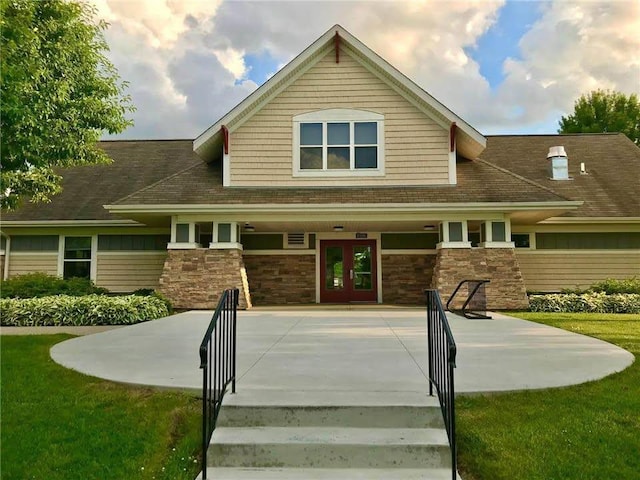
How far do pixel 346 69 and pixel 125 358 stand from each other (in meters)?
11.0

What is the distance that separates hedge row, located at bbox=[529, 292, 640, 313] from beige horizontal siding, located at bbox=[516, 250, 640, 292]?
5.80ft

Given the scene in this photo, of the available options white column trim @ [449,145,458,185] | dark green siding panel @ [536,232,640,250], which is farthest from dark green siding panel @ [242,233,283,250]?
dark green siding panel @ [536,232,640,250]

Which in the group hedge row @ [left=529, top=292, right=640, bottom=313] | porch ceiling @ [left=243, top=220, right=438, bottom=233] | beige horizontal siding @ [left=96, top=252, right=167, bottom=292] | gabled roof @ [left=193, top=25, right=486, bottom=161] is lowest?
hedge row @ [left=529, top=292, right=640, bottom=313]

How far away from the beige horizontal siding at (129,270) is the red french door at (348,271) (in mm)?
5562

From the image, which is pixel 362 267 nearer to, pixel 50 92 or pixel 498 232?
pixel 498 232

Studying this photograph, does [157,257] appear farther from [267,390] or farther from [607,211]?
[607,211]

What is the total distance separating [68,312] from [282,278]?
21.7ft

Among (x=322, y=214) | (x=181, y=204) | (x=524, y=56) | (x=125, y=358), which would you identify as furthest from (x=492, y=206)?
(x=125, y=358)

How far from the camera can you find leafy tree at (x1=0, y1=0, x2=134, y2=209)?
375 inches

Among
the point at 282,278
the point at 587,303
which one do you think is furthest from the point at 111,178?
the point at 587,303

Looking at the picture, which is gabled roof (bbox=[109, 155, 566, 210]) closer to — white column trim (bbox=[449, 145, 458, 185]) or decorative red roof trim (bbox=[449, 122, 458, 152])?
white column trim (bbox=[449, 145, 458, 185])

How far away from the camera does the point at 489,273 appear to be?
13125 mm

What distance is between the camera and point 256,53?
44.8ft

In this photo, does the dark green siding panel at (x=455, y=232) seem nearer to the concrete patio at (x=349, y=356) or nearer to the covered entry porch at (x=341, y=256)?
the covered entry porch at (x=341, y=256)
